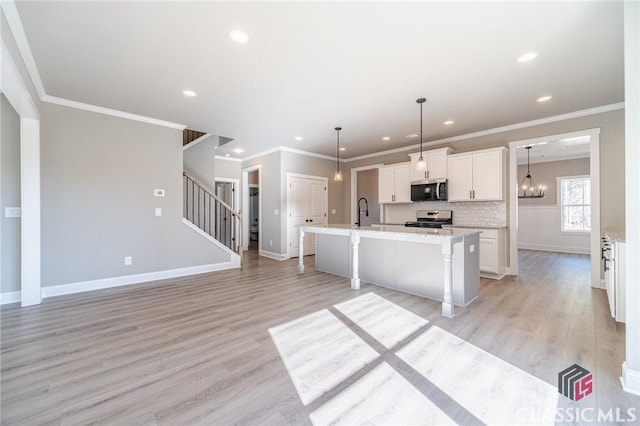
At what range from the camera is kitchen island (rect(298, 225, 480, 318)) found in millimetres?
2975

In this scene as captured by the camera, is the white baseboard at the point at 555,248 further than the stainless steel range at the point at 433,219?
Yes

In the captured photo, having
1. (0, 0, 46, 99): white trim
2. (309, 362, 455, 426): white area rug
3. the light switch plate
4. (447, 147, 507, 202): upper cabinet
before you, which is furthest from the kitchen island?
the light switch plate

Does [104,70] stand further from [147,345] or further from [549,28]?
[549,28]

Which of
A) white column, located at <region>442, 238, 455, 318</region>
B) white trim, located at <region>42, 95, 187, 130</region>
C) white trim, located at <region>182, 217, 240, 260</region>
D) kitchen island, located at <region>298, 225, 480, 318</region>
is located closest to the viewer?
white column, located at <region>442, 238, 455, 318</region>

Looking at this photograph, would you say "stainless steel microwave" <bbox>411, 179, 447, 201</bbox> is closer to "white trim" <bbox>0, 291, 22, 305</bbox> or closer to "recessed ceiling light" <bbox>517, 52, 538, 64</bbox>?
"recessed ceiling light" <bbox>517, 52, 538, 64</bbox>

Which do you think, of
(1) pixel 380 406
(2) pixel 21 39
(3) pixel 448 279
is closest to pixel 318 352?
(1) pixel 380 406

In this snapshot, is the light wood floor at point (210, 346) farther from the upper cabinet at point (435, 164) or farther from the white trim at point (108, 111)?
the white trim at point (108, 111)

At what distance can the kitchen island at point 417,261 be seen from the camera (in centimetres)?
297

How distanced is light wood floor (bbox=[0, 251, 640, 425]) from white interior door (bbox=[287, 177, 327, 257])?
250cm

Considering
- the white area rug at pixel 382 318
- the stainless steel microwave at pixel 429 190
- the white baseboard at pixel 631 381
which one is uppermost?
the stainless steel microwave at pixel 429 190

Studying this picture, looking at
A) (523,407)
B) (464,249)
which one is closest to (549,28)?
(464,249)

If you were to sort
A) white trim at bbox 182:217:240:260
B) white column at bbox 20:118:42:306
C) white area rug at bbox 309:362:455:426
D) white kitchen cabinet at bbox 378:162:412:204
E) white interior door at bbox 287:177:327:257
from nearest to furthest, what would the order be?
white area rug at bbox 309:362:455:426
white column at bbox 20:118:42:306
white trim at bbox 182:217:240:260
white kitchen cabinet at bbox 378:162:412:204
white interior door at bbox 287:177:327:257

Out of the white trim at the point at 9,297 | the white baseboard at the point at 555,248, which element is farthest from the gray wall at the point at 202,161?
the white baseboard at the point at 555,248

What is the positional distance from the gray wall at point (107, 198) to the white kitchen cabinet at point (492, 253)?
5.25 metres
